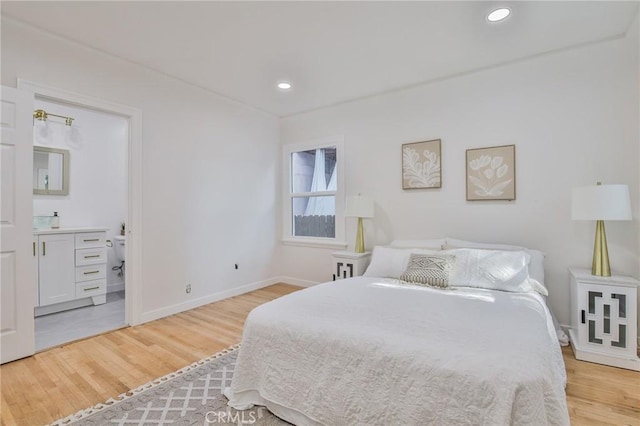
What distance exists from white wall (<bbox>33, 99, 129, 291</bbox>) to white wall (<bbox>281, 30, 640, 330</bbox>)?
3.63m

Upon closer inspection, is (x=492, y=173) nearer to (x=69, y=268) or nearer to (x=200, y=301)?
(x=200, y=301)

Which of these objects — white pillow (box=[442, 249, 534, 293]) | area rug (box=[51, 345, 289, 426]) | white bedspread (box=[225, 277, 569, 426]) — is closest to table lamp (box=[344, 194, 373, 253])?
white pillow (box=[442, 249, 534, 293])

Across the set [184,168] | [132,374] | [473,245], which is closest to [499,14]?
[473,245]

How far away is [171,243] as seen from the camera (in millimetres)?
3480

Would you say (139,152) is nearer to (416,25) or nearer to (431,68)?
(416,25)

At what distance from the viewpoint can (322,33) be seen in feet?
8.37

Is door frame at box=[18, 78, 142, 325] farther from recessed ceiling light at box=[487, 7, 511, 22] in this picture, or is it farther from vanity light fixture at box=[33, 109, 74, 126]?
recessed ceiling light at box=[487, 7, 511, 22]

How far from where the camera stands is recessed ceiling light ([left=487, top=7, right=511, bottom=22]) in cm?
225

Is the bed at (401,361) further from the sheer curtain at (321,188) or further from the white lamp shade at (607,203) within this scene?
the sheer curtain at (321,188)

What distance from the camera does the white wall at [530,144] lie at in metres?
2.66

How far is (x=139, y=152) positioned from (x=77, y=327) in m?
1.89

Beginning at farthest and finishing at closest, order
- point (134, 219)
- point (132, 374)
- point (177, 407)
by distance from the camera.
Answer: point (134, 219) → point (132, 374) → point (177, 407)

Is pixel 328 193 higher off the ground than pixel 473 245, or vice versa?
pixel 328 193

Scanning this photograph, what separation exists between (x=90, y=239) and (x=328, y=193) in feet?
10.3
